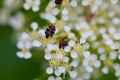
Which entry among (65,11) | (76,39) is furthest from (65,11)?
(76,39)

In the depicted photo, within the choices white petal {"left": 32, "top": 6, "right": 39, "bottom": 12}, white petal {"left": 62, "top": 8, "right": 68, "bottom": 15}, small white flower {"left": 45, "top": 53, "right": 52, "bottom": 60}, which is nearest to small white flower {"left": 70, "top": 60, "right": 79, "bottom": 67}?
small white flower {"left": 45, "top": 53, "right": 52, "bottom": 60}

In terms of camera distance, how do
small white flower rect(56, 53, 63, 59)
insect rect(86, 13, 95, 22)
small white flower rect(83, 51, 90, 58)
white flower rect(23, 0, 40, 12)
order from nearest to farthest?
small white flower rect(56, 53, 63, 59) → small white flower rect(83, 51, 90, 58) → white flower rect(23, 0, 40, 12) → insect rect(86, 13, 95, 22)

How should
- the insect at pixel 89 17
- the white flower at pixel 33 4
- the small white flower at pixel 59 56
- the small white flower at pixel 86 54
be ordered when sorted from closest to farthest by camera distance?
the small white flower at pixel 59 56
the small white flower at pixel 86 54
the white flower at pixel 33 4
the insect at pixel 89 17

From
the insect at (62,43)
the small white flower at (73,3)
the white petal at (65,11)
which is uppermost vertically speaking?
the small white flower at (73,3)

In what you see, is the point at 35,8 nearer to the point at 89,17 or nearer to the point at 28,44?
the point at 28,44

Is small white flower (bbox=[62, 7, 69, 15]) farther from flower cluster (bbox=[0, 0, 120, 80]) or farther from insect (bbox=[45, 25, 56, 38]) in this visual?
insect (bbox=[45, 25, 56, 38])

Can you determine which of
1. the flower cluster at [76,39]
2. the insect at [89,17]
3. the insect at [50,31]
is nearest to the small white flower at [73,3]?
the flower cluster at [76,39]

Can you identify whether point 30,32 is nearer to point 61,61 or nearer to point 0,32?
point 61,61

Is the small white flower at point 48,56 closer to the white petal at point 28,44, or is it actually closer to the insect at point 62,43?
the insect at point 62,43

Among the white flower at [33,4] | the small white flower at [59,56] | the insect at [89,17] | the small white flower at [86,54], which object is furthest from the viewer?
the insect at [89,17]
